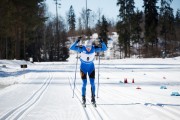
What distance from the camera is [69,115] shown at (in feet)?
29.7

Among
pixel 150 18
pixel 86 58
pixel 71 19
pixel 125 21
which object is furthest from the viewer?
pixel 71 19

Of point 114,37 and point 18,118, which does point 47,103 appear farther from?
point 114,37

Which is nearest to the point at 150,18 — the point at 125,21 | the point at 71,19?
the point at 125,21

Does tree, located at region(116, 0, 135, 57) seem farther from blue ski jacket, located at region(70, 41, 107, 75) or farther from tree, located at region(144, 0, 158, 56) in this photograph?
blue ski jacket, located at region(70, 41, 107, 75)

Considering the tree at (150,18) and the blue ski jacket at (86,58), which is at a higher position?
the tree at (150,18)

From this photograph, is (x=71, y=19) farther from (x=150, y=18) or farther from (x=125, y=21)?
(x=150, y=18)

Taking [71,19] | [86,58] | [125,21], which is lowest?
[86,58]

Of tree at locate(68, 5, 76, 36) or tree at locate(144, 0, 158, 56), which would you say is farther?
tree at locate(68, 5, 76, 36)

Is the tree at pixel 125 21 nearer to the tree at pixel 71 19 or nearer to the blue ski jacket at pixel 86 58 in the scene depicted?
the tree at pixel 71 19

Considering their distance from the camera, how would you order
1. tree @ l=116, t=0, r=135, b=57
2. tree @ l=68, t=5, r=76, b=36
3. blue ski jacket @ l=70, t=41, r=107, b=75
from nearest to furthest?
1. blue ski jacket @ l=70, t=41, r=107, b=75
2. tree @ l=116, t=0, r=135, b=57
3. tree @ l=68, t=5, r=76, b=36

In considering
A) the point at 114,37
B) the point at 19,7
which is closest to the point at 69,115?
the point at 19,7

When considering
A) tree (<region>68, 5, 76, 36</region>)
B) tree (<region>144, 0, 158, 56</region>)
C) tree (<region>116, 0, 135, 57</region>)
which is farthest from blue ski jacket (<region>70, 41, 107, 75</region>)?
tree (<region>68, 5, 76, 36</region>)

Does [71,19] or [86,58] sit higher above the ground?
[71,19]

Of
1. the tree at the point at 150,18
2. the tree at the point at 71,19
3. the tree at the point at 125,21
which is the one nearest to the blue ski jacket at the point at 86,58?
the tree at the point at 150,18
